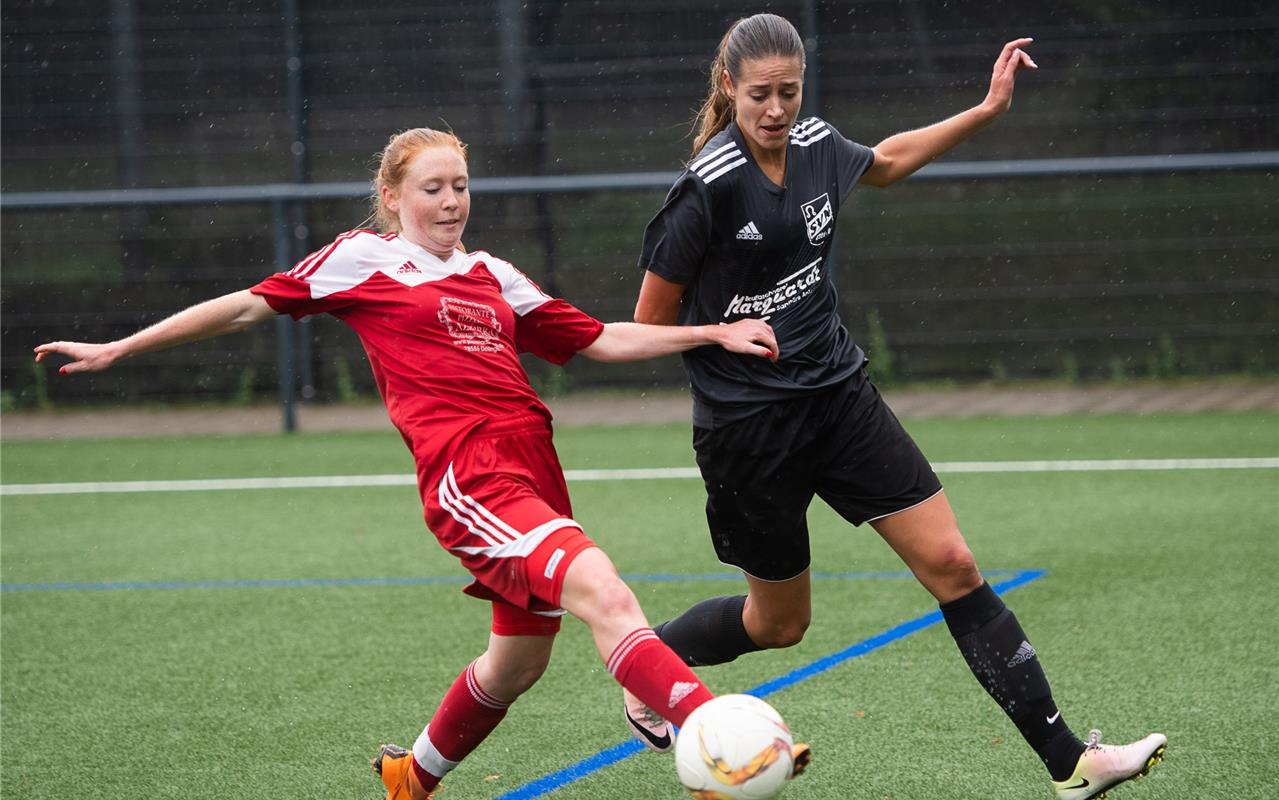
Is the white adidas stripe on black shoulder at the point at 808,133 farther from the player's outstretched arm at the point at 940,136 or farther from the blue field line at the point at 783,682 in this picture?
the blue field line at the point at 783,682

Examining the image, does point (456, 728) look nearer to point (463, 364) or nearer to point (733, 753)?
point (463, 364)

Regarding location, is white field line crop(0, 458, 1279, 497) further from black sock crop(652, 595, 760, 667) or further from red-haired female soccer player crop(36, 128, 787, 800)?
red-haired female soccer player crop(36, 128, 787, 800)

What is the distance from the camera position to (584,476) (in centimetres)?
919

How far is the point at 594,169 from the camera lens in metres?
12.1

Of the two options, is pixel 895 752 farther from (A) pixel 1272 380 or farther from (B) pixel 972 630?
(A) pixel 1272 380

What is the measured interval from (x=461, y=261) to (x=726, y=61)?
85 centimetres

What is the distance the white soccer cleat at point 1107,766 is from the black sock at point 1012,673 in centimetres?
3

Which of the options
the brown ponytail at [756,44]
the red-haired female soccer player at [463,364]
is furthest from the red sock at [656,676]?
the brown ponytail at [756,44]

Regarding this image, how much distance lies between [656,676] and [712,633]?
136 cm

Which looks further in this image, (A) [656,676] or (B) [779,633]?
(B) [779,633]

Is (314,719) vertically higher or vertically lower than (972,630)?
lower

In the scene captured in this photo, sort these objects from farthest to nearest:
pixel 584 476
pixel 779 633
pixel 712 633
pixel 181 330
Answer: pixel 584 476
pixel 712 633
pixel 779 633
pixel 181 330

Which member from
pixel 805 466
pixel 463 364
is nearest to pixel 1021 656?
pixel 805 466

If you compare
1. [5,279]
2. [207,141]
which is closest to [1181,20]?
[207,141]
